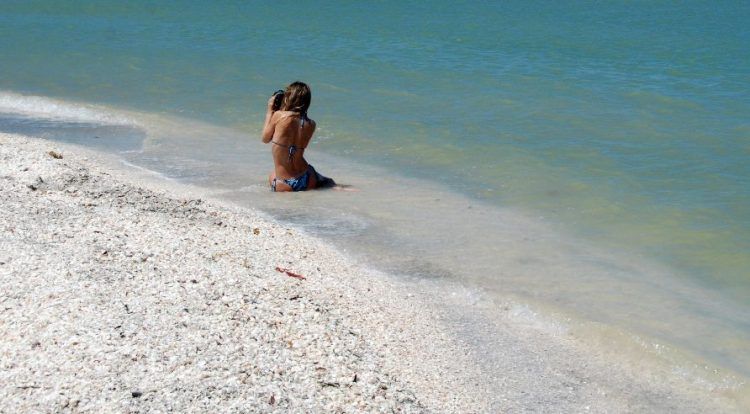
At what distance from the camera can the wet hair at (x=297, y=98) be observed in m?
9.16

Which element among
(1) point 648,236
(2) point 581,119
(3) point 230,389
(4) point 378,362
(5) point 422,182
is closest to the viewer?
(3) point 230,389

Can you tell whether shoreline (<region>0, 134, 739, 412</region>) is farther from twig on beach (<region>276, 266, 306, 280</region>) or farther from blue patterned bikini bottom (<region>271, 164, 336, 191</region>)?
blue patterned bikini bottom (<region>271, 164, 336, 191</region>)

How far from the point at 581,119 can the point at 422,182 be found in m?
3.98

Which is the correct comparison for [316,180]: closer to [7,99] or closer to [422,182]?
[422,182]

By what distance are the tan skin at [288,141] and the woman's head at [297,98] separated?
0.06 meters

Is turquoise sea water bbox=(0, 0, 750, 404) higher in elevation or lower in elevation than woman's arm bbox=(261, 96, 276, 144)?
lower

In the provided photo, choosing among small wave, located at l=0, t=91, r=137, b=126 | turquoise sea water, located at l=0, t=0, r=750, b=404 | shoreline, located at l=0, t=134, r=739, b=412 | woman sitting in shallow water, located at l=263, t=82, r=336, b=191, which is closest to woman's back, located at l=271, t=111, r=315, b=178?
woman sitting in shallow water, located at l=263, t=82, r=336, b=191

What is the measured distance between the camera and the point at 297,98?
917 cm

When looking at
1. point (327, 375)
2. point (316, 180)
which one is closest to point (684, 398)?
point (327, 375)

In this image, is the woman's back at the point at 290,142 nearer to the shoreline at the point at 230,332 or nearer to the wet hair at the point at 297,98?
the wet hair at the point at 297,98

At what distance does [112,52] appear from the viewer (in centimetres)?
1822

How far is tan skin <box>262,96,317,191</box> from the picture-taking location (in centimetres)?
919

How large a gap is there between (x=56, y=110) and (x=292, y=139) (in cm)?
563

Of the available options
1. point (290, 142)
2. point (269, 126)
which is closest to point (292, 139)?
point (290, 142)
